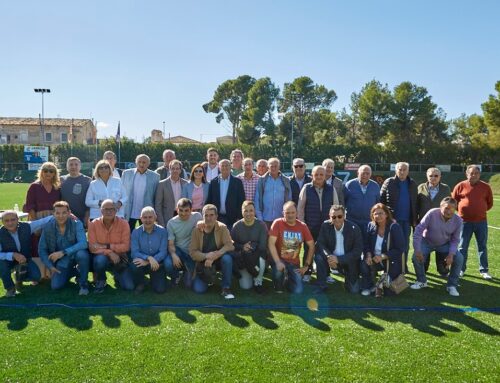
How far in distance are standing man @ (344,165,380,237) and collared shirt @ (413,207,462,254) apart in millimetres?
755

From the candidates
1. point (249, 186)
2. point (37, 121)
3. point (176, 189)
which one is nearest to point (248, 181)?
point (249, 186)

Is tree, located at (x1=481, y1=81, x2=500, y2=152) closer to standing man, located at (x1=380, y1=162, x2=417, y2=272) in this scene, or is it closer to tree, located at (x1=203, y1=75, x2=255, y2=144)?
tree, located at (x1=203, y1=75, x2=255, y2=144)

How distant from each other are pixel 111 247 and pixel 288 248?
2.29 meters

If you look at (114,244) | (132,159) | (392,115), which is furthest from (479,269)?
(392,115)

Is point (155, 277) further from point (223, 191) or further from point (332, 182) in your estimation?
point (332, 182)

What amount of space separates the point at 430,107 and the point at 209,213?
40797 millimetres

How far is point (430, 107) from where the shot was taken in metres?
40.8

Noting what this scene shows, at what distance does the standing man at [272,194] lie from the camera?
6.27 metres

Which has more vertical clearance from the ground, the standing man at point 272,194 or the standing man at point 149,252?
the standing man at point 272,194

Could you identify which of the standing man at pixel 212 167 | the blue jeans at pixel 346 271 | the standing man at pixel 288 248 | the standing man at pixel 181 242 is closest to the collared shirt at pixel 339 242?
the blue jeans at pixel 346 271

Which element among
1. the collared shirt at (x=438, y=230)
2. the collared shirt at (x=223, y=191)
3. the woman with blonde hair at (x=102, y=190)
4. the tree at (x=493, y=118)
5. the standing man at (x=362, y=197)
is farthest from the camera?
the tree at (x=493, y=118)

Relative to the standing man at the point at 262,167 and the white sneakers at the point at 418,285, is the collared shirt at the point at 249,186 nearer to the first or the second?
the standing man at the point at 262,167

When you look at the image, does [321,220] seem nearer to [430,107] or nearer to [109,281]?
[109,281]

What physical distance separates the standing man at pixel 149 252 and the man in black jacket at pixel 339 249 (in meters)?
2.01
